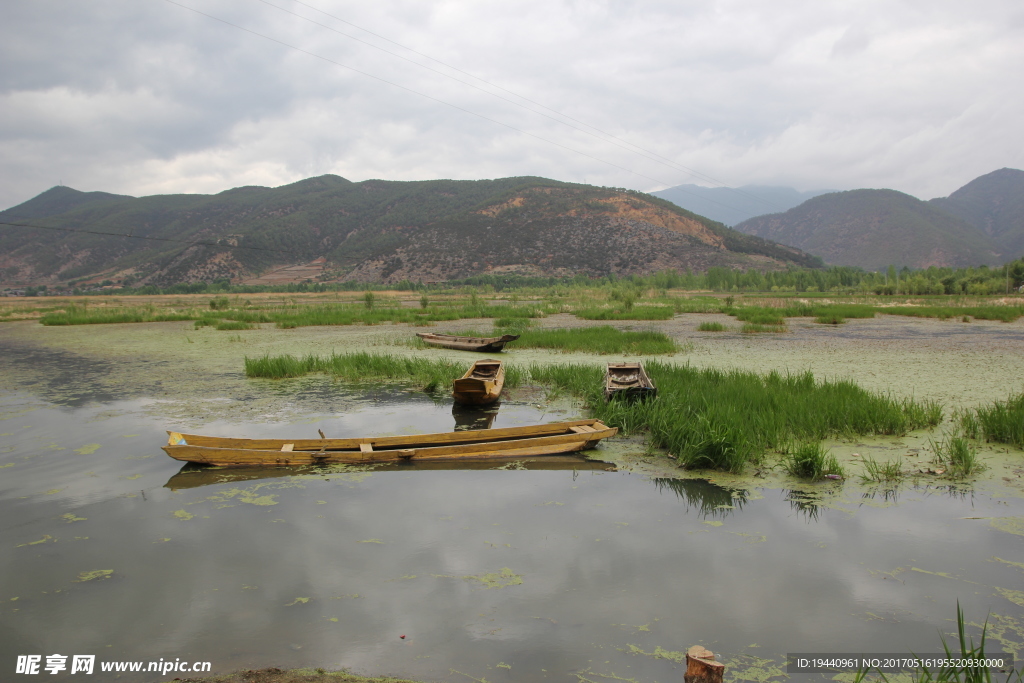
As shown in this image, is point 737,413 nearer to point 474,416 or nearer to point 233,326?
point 474,416

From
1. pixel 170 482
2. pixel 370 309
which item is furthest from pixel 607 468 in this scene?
pixel 370 309

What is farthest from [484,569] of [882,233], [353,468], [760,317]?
[882,233]

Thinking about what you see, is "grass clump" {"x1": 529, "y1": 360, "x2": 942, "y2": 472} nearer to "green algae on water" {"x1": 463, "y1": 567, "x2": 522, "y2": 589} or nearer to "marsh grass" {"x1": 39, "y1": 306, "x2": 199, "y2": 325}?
"green algae on water" {"x1": 463, "y1": 567, "x2": 522, "y2": 589}

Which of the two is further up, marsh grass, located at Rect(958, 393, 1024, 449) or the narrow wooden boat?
marsh grass, located at Rect(958, 393, 1024, 449)

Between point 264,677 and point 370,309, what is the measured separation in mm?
30660

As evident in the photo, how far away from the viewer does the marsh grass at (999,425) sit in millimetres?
6752

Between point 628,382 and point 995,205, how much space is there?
207981mm

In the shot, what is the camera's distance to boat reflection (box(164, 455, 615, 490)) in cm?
647

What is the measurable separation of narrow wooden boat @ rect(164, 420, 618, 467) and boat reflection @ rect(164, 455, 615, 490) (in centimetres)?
7

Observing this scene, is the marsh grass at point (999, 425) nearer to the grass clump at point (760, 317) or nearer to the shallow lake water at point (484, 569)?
the shallow lake water at point (484, 569)

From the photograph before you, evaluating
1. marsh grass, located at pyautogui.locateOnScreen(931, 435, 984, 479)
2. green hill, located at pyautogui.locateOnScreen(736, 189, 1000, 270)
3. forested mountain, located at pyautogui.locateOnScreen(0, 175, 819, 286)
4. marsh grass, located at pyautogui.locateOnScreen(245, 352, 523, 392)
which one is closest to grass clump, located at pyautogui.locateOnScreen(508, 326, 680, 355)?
marsh grass, located at pyautogui.locateOnScreen(245, 352, 523, 392)

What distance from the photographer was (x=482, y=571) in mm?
4293

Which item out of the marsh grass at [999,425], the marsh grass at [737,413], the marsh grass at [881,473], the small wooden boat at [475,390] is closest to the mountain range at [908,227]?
the marsh grass at [737,413]

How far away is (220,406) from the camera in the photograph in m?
10.2
